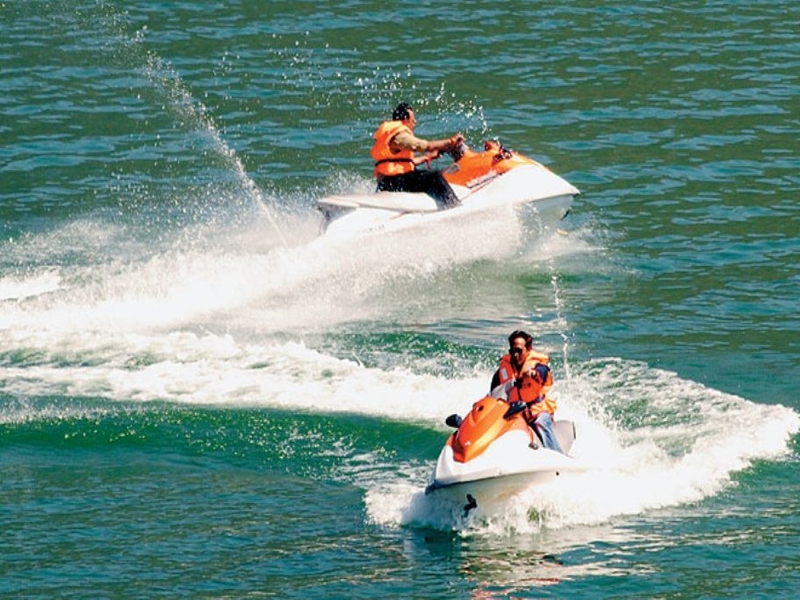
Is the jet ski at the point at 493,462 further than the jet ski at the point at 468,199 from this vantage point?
No

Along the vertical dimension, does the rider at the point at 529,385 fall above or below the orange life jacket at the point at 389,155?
below

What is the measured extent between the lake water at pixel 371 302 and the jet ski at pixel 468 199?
0.39 metres

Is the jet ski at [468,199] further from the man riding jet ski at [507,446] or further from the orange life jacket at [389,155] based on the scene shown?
the man riding jet ski at [507,446]

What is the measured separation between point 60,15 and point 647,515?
2340 centimetres

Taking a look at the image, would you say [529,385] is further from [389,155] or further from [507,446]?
[389,155]

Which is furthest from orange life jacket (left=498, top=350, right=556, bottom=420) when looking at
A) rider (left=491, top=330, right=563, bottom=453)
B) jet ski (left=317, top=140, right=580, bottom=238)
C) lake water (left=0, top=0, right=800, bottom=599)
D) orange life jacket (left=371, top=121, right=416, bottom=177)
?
Answer: orange life jacket (left=371, top=121, right=416, bottom=177)

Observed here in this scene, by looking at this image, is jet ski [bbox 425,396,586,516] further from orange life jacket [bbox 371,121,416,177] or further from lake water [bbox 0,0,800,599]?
orange life jacket [bbox 371,121,416,177]

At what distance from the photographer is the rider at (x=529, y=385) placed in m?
16.9

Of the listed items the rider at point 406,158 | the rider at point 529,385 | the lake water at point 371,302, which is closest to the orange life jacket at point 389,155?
the rider at point 406,158

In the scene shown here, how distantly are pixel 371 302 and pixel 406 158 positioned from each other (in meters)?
2.52

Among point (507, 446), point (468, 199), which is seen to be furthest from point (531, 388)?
point (468, 199)

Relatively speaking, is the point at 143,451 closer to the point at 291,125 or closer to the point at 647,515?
the point at 647,515

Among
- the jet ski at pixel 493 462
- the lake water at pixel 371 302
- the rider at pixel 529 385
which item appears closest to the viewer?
the jet ski at pixel 493 462

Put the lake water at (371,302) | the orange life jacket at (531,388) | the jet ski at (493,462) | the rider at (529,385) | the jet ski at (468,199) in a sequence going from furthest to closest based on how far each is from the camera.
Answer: the jet ski at (468,199) → the orange life jacket at (531,388) → the rider at (529,385) → the lake water at (371,302) → the jet ski at (493,462)
